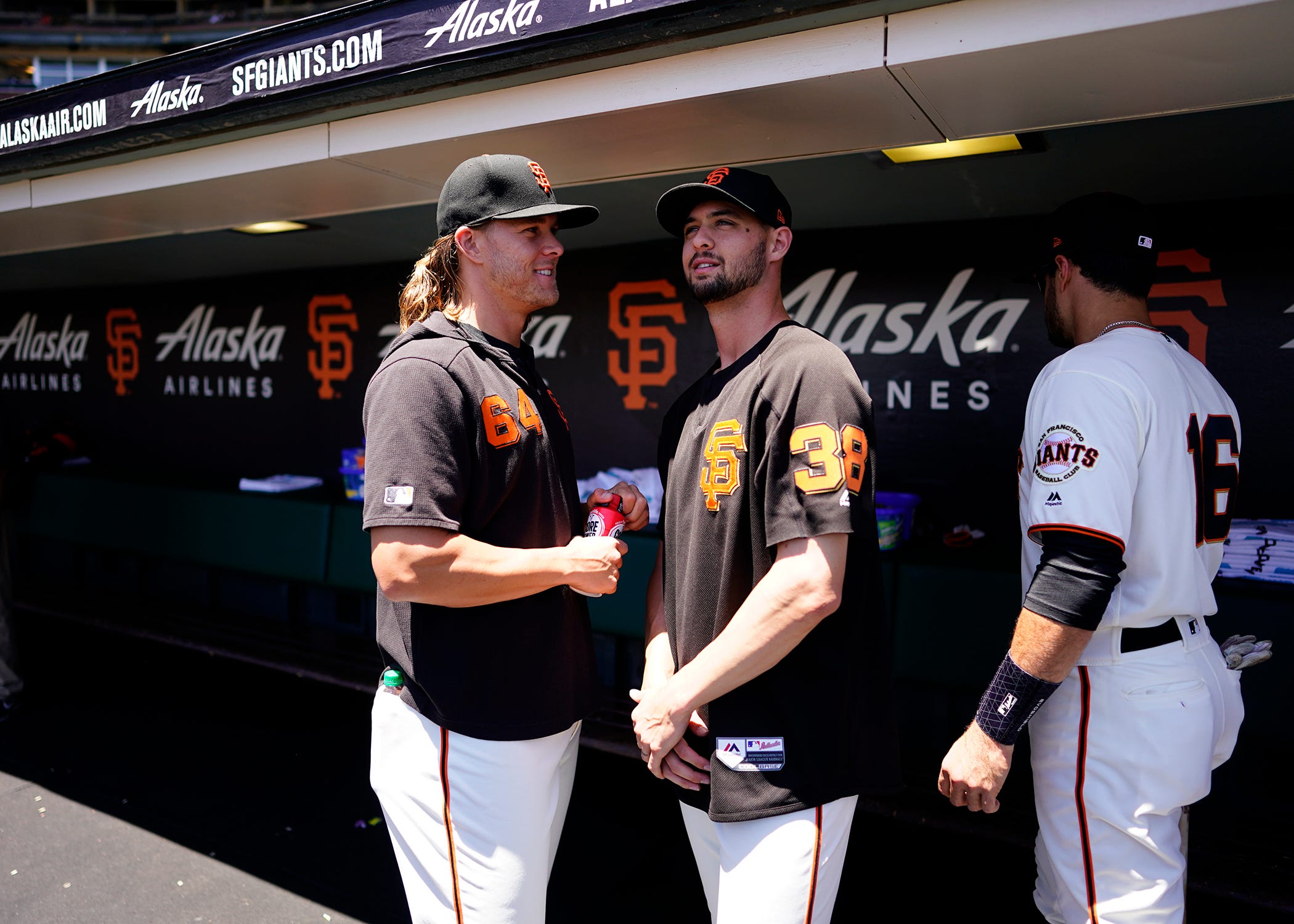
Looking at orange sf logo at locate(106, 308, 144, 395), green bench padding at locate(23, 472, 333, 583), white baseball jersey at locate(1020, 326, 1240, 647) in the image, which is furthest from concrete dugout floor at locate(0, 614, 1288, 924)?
orange sf logo at locate(106, 308, 144, 395)

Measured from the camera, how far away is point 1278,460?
285 centimetres

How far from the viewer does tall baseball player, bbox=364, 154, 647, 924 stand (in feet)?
4.50

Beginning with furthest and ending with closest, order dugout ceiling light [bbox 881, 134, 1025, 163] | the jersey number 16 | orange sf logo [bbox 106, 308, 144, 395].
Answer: orange sf logo [bbox 106, 308, 144, 395] → dugout ceiling light [bbox 881, 134, 1025, 163] → the jersey number 16

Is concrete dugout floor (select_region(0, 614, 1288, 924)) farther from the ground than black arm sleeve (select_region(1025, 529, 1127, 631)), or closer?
closer

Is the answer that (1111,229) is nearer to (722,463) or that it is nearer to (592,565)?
(722,463)

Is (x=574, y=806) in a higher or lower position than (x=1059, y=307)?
lower

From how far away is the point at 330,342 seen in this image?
495cm

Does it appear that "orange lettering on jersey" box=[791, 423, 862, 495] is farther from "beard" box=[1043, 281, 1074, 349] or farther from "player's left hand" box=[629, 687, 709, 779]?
"beard" box=[1043, 281, 1074, 349]

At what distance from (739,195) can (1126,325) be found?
73cm

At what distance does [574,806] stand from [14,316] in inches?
236

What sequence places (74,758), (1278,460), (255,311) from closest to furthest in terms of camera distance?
(1278,460)
(74,758)
(255,311)

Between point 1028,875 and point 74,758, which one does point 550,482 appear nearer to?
point 1028,875

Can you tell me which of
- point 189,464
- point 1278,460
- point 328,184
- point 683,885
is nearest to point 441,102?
point 328,184

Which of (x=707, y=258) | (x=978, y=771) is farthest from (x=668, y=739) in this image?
(x=707, y=258)
